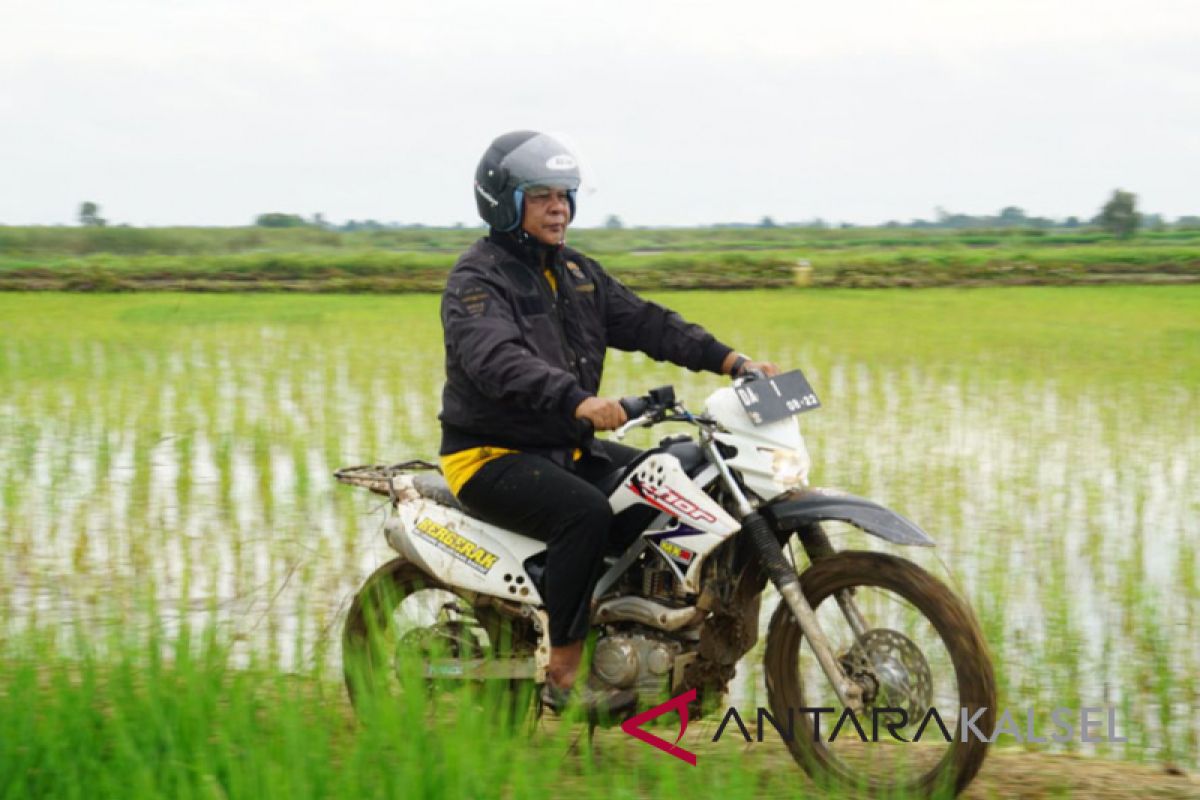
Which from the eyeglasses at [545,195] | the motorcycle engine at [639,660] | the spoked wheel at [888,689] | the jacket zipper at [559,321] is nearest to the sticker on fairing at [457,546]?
the motorcycle engine at [639,660]

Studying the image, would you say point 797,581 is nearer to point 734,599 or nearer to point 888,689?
point 734,599

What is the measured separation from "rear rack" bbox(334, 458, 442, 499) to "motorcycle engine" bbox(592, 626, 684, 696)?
2.36ft

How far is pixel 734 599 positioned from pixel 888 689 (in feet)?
1.42

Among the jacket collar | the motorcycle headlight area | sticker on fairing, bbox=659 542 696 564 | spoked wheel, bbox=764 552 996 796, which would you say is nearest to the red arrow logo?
spoked wheel, bbox=764 552 996 796

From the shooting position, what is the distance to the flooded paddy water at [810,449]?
4266 mm

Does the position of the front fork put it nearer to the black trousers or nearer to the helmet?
the black trousers

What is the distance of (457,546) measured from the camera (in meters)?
3.80

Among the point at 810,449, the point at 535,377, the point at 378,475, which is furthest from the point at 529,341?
the point at 810,449

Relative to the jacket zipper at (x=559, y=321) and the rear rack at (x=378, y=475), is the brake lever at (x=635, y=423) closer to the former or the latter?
the jacket zipper at (x=559, y=321)

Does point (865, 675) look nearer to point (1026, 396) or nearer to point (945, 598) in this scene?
point (945, 598)

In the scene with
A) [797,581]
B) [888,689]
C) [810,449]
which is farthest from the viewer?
[810,449]

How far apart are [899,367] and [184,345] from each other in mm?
5315

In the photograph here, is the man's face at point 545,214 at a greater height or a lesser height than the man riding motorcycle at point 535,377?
greater

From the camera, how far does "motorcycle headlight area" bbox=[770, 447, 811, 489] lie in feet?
11.2
